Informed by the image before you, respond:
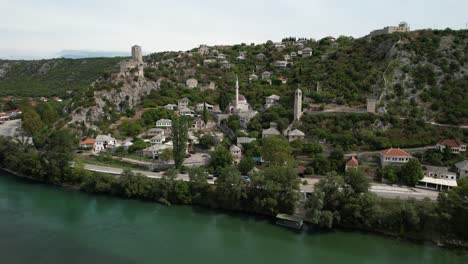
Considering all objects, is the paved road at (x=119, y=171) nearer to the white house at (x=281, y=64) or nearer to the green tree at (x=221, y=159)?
the green tree at (x=221, y=159)

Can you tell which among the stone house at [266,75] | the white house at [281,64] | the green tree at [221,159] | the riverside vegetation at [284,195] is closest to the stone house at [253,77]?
the stone house at [266,75]

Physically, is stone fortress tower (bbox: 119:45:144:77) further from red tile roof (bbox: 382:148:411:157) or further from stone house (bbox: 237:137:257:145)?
red tile roof (bbox: 382:148:411:157)

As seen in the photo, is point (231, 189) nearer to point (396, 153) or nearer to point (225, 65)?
point (396, 153)

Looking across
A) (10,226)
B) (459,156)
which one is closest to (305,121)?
(459,156)

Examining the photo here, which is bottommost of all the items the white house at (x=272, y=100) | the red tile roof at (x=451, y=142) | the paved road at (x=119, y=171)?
the paved road at (x=119, y=171)

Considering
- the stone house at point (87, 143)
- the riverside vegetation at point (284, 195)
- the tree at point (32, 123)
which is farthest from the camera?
the tree at point (32, 123)

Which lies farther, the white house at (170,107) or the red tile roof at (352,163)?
the white house at (170,107)

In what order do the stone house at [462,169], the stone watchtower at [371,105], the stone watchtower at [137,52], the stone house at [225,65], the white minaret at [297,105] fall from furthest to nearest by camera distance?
the stone house at [225,65]
the stone watchtower at [137,52]
the white minaret at [297,105]
the stone watchtower at [371,105]
the stone house at [462,169]

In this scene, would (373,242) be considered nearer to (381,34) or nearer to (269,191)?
(269,191)
